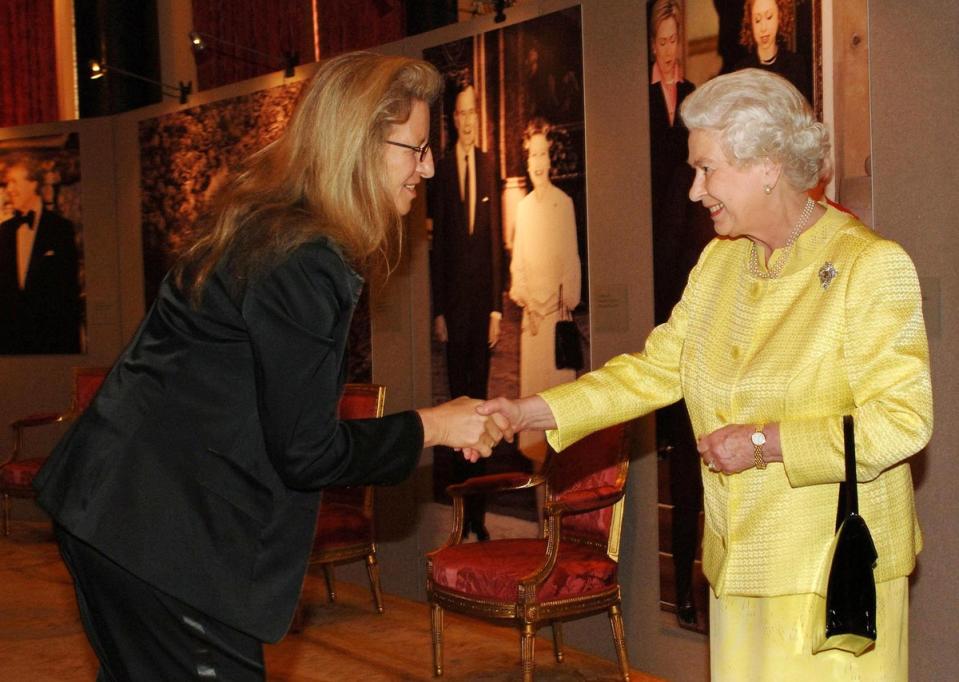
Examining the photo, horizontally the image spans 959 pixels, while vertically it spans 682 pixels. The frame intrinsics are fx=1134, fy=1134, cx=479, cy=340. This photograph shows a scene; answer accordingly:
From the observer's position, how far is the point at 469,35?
5637mm

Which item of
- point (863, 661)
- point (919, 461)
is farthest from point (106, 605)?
point (919, 461)

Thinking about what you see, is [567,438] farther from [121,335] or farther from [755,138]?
[121,335]

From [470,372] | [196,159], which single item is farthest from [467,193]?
[196,159]

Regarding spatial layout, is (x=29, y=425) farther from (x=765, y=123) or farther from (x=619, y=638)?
(x=765, y=123)

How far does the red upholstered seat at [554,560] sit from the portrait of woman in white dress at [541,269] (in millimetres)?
515

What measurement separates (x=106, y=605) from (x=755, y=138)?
5.34 feet

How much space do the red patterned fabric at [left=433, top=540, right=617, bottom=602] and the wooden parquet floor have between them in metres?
0.54

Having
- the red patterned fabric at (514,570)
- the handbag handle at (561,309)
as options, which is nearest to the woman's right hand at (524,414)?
the red patterned fabric at (514,570)

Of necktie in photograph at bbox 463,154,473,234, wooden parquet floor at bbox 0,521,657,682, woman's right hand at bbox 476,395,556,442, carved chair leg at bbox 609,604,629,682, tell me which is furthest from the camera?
necktie in photograph at bbox 463,154,473,234

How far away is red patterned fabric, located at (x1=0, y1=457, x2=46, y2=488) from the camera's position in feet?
24.5

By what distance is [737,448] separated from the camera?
2.35m

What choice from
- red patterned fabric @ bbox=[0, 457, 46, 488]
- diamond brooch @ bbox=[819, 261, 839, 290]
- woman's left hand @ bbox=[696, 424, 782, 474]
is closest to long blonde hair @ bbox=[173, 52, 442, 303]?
woman's left hand @ bbox=[696, 424, 782, 474]

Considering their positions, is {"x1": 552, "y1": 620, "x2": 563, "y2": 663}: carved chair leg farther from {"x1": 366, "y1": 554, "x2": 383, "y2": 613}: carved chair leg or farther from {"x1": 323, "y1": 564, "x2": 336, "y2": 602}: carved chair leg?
{"x1": 323, "y1": 564, "x2": 336, "y2": 602}: carved chair leg

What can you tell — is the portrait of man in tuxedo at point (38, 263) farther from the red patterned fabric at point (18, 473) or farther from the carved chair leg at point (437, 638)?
the carved chair leg at point (437, 638)
